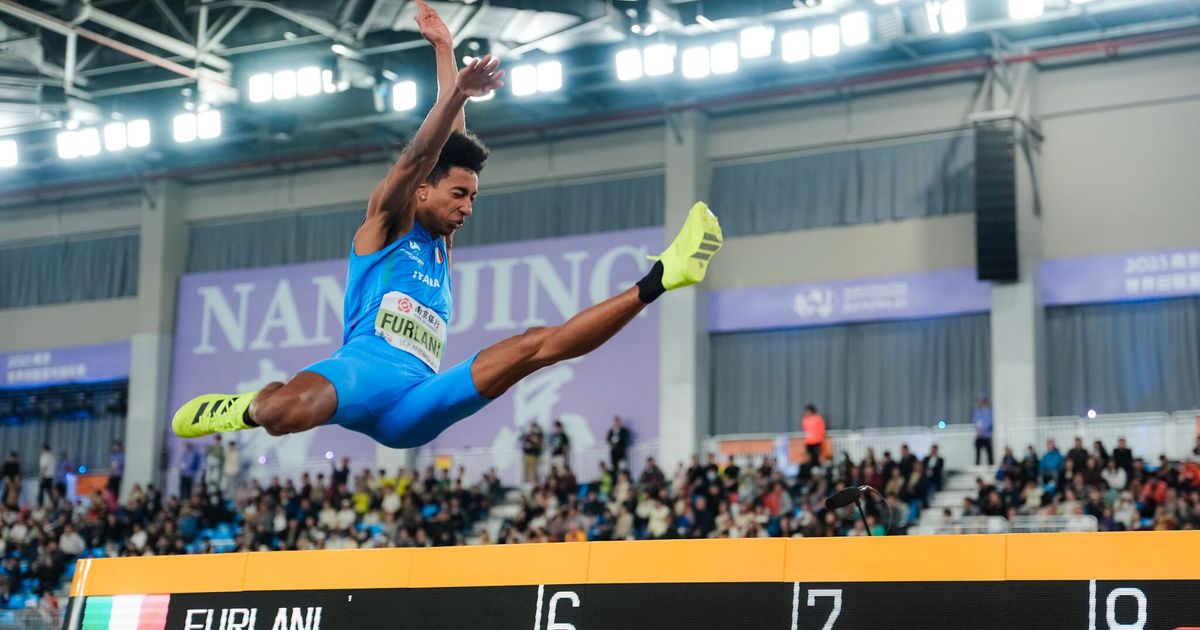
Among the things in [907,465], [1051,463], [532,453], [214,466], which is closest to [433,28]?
[907,465]

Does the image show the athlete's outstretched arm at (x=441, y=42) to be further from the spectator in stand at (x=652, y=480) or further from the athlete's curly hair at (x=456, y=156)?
the spectator in stand at (x=652, y=480)

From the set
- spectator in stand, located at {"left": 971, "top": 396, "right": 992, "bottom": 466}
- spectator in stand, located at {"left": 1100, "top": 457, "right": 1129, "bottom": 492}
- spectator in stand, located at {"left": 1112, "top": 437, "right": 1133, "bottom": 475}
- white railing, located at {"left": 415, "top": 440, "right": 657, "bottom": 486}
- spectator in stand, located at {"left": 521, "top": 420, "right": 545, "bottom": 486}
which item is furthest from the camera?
white railing, located at {"left": 415, "top": 440, "right": 657, "bottom": 486}

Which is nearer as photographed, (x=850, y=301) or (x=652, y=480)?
(x=652, y=480)

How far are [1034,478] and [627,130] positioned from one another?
37.9ft

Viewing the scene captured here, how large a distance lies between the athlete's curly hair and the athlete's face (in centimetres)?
2

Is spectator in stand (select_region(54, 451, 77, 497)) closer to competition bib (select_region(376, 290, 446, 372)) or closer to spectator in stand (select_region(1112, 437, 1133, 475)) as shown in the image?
spectator in stand (select_region(1112, 437, 1133, 475))

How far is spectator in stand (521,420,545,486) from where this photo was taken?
2625 cm

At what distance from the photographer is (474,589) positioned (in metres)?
9.82

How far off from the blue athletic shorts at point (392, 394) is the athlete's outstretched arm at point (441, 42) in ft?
4.25

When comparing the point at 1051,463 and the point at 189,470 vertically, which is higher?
the point at 189,470

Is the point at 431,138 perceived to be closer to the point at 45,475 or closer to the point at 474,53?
the point at 474,53

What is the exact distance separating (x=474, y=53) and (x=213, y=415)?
57.5ft

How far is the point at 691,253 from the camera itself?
21.8 ft

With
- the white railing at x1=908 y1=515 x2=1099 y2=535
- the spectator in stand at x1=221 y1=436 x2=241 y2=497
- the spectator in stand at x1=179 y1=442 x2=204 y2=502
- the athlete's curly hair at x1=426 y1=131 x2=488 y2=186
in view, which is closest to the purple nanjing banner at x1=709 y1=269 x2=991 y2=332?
the white railing at x1=908 y1=515 x2=1099 y2=535
